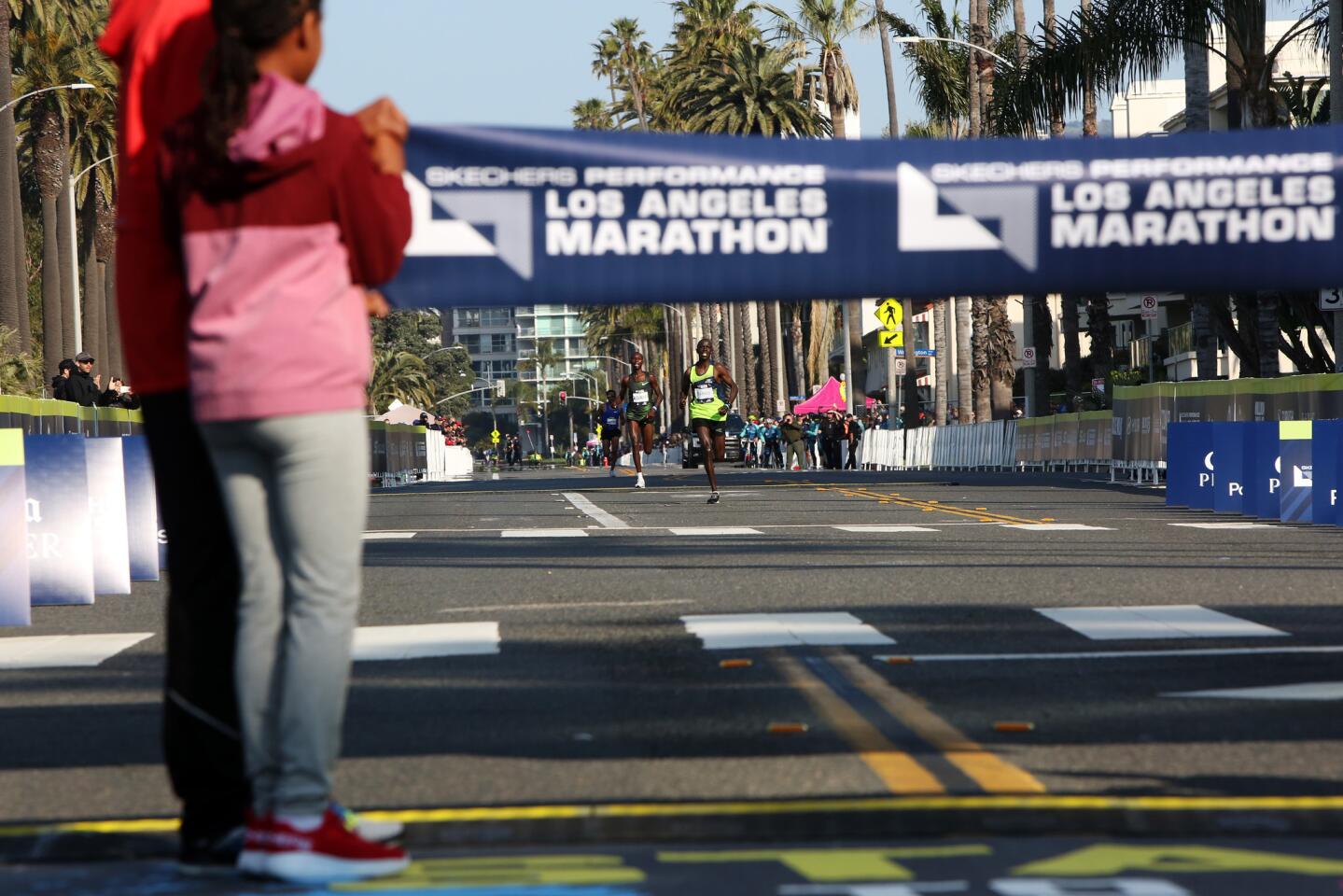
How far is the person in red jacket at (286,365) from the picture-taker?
4.64 metres

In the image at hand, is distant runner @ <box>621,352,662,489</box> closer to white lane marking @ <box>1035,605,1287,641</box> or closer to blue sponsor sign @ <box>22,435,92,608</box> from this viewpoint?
blue sponsor sign @ <box>22,435,92,608</box>

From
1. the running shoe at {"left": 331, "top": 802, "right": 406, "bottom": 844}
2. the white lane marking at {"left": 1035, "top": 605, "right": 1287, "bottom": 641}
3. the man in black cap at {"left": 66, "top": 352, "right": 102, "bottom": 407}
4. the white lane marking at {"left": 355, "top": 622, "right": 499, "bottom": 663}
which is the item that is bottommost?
the white lane marking at {"left": 1035, "top": 605, "right": 1287, "bottom": 641}

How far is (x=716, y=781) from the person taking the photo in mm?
5809

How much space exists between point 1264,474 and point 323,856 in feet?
54.7

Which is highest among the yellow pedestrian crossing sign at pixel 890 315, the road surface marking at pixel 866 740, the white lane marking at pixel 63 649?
the yellow pedestrian crossing sign at pixel 890 315

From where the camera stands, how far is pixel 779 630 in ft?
31.1

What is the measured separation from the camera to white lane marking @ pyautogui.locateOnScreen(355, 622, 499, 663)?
29.6ft

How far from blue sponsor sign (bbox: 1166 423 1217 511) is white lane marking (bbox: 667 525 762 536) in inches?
229

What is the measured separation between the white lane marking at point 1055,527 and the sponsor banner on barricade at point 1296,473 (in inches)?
77.9

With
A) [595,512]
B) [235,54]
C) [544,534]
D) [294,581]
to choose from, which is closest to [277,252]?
[235,54]

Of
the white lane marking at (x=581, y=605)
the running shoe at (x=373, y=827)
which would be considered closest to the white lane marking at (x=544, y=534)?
the white lane marking at (x=581, y=605)

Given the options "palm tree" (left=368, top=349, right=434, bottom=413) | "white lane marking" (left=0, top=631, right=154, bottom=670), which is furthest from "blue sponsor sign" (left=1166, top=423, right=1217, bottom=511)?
"palm tree" (left=368, top=349, right=434, bottom=413)

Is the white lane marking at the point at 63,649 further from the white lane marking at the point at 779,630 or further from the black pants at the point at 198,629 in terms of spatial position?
the black pants at the point at 198,629

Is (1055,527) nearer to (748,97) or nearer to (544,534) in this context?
(544,534)
